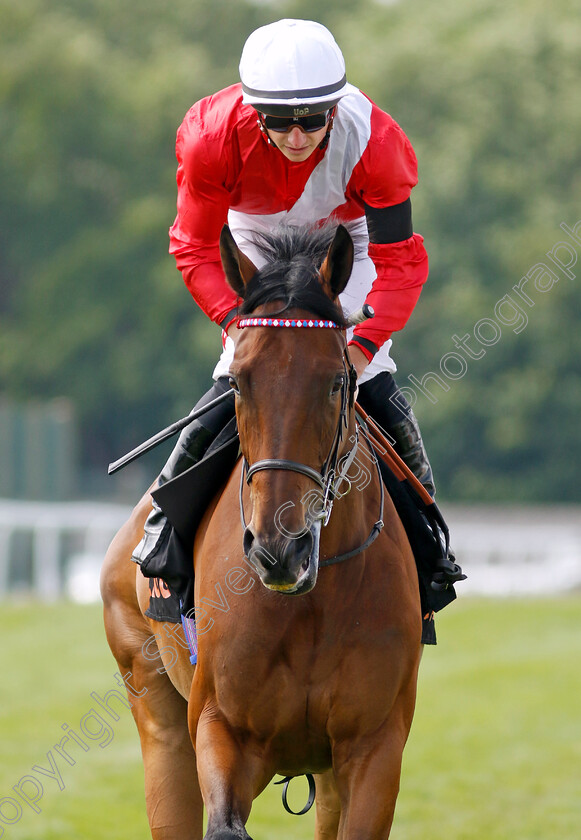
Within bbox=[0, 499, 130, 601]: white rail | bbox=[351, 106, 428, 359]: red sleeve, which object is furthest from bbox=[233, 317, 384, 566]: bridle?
bbox=[0, 499, 130, 601]: white rail

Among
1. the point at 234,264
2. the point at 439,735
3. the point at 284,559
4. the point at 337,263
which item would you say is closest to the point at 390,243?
the point at 337,263

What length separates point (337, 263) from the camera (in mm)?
3932

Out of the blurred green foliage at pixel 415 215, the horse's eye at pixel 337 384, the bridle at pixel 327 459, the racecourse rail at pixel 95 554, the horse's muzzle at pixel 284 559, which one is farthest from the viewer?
the blurred green foliage at pixel 415 215

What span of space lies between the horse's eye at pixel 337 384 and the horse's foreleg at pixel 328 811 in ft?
6.86

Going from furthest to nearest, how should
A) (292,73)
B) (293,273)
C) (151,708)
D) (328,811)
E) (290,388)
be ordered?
(151,708)
(328,811)
(292,73)
(293,273)
(290,388)

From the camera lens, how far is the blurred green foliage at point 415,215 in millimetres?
33531

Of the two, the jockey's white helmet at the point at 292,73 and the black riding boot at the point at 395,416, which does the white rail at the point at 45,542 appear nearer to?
the black riding boot at the point at 395,416

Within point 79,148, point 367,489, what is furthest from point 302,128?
point 79,148

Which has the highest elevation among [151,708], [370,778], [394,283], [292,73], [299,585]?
[292,73]

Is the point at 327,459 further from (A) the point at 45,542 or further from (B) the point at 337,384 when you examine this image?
(A) the point at 45,542

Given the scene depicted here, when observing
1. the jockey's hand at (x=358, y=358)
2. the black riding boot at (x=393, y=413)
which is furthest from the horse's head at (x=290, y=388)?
the black riding boot at (x=393, y=413)

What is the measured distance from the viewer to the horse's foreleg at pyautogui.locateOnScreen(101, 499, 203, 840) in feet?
17.2

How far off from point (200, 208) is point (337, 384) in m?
1.14

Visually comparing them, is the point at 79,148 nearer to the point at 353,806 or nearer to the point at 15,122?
the point at 15,122
